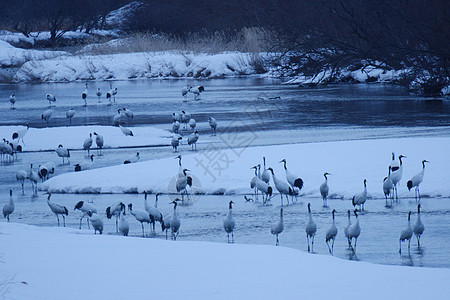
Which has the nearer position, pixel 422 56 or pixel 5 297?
pixel 5 297

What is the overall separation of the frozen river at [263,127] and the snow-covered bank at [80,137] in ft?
2.93

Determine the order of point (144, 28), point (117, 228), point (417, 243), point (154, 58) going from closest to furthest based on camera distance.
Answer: point (417, 243) → point (117, 228) → point (154, 58) → point (144, 28)

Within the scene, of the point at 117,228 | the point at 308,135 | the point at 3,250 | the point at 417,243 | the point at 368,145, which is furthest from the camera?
the point at 308,135

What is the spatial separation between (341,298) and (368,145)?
381 inches

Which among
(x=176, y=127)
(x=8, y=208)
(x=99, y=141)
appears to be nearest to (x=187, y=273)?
(x=8, y=208)

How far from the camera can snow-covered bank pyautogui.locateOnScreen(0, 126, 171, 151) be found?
65.3 feet

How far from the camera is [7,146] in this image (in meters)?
18.0

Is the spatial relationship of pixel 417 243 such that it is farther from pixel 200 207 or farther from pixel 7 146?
pixel 7 146

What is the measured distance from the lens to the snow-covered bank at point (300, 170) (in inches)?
520

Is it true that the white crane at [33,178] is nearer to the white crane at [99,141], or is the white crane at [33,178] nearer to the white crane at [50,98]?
the white crane at [99,141]

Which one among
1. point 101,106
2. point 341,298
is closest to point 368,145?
point 341,298

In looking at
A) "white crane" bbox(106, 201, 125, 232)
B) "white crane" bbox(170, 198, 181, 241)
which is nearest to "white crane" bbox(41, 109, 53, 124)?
"white crane" bbox(106, 201, 125, 232)

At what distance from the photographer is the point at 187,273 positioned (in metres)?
7.42

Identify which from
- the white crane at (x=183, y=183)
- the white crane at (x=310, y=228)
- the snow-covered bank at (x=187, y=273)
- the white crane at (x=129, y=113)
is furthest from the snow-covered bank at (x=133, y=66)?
the snow-covered bank at (x=187, y=273)
